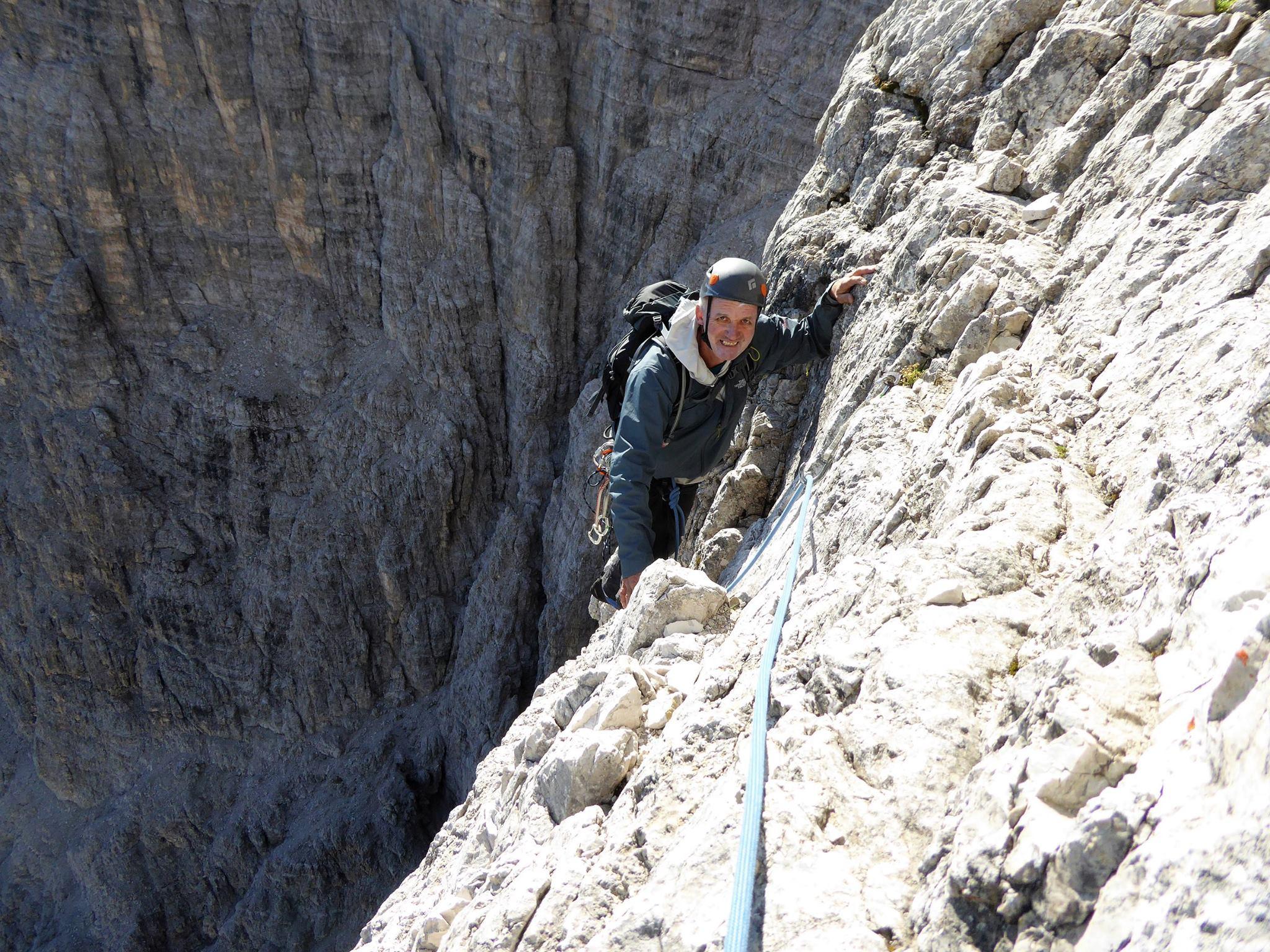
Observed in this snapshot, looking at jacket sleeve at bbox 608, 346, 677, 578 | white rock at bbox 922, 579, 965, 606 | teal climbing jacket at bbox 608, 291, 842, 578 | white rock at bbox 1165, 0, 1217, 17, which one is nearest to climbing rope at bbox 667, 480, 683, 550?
teal climbing jacket at bbox 608, 291, 842, 578

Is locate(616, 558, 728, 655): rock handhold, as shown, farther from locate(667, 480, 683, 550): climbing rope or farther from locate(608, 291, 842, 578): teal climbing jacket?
locate(667, 480, 683, 550): climbing rope

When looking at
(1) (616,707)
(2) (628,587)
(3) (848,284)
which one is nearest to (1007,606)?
(1) (616,707)

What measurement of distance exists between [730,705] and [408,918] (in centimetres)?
287

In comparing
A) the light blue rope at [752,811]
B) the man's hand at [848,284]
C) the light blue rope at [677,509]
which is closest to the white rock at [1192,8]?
the man's hand at [848,284]

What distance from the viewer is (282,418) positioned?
22.8 meters

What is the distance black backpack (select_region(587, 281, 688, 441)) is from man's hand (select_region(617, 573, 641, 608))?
3.97ft

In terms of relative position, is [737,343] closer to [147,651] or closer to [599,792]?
[599,792]

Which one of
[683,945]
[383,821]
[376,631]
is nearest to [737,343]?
[683,945]

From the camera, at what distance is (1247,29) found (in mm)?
3529

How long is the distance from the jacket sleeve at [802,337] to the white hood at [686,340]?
2.38 feet

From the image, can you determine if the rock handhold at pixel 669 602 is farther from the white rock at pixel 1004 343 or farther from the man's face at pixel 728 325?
the white rock at pixel 1004 343

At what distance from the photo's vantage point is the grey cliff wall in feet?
64.4

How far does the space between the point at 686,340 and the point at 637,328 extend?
0.89 m

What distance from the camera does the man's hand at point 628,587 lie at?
16.7 feet
